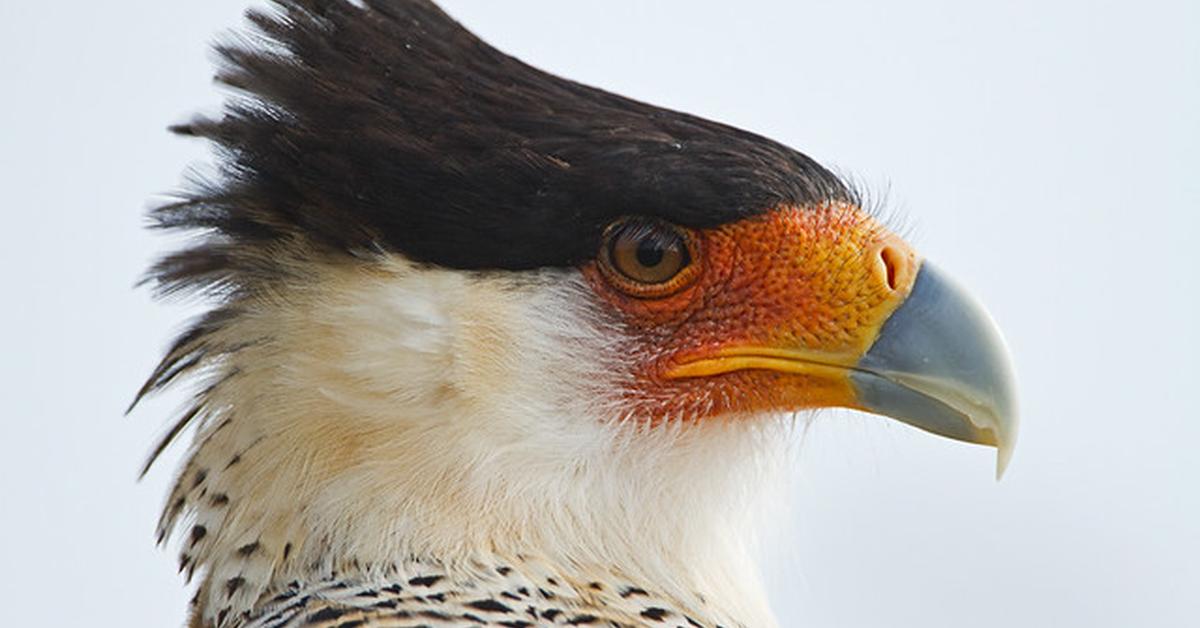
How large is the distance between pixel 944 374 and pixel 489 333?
1.02m

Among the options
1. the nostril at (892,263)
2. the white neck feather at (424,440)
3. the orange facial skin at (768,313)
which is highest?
the nostril at (892,263)

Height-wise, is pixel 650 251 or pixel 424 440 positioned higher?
pixel 650 251

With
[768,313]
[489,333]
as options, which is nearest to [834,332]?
[768,313]

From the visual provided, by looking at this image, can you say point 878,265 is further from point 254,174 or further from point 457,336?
point 254,174

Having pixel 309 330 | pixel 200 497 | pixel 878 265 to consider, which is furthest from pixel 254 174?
pixel 878 265

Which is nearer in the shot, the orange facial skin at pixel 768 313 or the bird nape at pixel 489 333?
the bird nape at pixel 489 333

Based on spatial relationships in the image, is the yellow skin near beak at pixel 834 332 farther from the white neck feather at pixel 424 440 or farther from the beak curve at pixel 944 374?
the white neck feather at pixel 424 440

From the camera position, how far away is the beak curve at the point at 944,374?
→ 14.8ft

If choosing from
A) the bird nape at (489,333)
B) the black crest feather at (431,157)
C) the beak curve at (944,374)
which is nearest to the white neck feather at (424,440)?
the bird nape at (489,333)

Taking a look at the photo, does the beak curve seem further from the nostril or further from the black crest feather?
the black crest feather

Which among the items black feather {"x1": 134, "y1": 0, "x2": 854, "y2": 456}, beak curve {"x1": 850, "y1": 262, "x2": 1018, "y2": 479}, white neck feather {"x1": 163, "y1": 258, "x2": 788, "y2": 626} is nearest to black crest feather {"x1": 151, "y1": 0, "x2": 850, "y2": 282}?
black feather {"x1": 134, "y1": 0, "x2": 854, "y2": 456}

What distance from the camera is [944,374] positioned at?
450 centimetres

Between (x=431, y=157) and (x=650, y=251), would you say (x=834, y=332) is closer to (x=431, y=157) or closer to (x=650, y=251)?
(x=650, y=251)

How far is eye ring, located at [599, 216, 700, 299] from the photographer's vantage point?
15.0 ft
